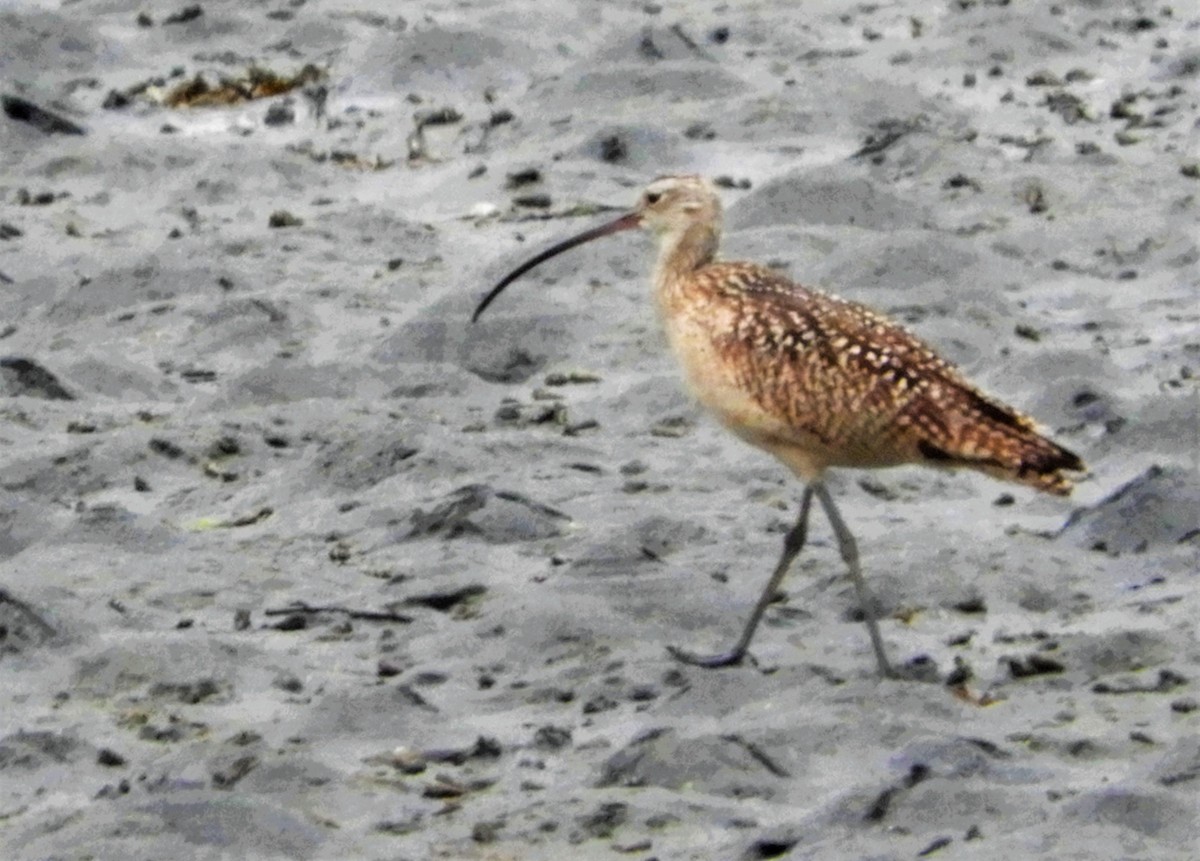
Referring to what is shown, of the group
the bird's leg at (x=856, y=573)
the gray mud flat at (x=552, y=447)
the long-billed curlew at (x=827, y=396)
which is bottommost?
the gray mud flat at (x=552, y=447)

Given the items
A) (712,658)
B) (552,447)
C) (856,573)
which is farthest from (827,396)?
(552,447)

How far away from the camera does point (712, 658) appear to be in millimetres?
7844

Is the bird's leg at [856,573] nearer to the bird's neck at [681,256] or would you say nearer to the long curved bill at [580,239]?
the bird's neck at [681,256]

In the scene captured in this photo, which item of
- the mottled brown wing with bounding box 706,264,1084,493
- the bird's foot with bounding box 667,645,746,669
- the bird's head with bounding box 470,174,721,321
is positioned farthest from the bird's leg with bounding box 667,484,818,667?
the bird's head with bounding box 470,174,721,321

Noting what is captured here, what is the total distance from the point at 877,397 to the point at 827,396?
13cm

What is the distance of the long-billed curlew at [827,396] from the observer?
764 cm

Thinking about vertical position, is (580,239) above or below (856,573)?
above

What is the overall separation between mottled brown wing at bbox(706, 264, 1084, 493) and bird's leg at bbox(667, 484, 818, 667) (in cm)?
26

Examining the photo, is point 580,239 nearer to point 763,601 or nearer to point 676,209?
point 676,209

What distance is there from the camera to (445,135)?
13289 mm

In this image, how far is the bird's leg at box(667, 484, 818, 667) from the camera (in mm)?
7824

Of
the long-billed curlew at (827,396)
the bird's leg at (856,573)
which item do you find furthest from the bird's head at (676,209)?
the bird's leg at (856,573)

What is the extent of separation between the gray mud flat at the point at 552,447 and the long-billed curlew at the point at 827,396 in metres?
0.45

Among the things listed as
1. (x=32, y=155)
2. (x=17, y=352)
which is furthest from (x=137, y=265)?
(x=32, y=155)
